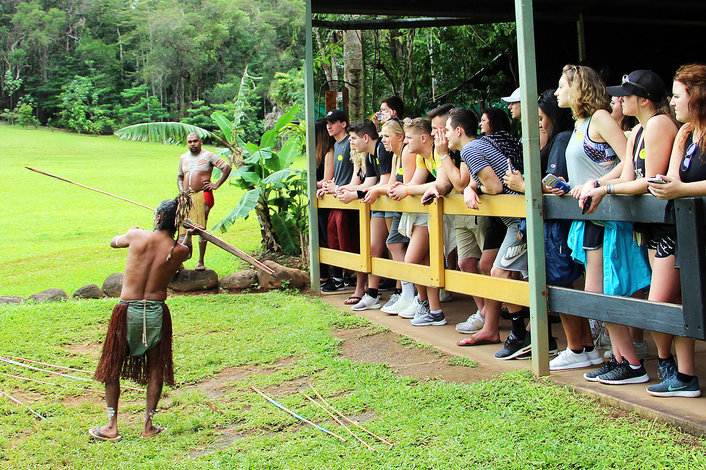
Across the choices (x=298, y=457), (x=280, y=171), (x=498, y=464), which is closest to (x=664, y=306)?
(x=498, y=464)

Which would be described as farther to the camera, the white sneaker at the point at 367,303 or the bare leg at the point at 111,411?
the white sneaker at the point at 367,303

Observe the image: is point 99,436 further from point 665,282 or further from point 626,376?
point 665,282

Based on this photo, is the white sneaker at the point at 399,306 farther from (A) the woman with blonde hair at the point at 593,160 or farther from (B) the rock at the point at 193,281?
(B) the rock at the point at 193,281

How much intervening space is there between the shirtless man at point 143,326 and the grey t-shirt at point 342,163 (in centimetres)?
361

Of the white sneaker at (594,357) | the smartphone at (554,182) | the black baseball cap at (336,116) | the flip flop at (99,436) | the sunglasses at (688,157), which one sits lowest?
the flip flop at (99,436)

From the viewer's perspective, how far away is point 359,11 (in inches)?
295

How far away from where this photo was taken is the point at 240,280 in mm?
8750

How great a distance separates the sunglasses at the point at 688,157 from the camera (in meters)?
3.38

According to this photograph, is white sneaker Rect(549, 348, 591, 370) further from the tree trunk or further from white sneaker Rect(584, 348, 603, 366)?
the tree trunk

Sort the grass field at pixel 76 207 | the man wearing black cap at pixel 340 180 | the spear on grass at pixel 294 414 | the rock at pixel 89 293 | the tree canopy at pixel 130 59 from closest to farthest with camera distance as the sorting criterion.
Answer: the spear on grass at pixel 294 414, the man wearing black cap at pixel 340 180, the rock at pixel 89 293, the grass field at pixel 76 207, the tree canopy at pixel 130 59

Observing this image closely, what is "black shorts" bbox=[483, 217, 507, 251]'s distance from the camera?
207 inches

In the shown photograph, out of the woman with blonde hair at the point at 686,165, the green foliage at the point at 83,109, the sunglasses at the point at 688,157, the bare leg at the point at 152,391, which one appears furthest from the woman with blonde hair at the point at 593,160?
the green foliage at the point at 83,109

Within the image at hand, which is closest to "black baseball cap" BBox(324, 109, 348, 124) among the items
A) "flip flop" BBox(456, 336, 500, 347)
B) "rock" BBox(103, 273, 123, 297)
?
"flip flop" BBox(456, 336, 500, 347)

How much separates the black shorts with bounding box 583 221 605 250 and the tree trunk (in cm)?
665
